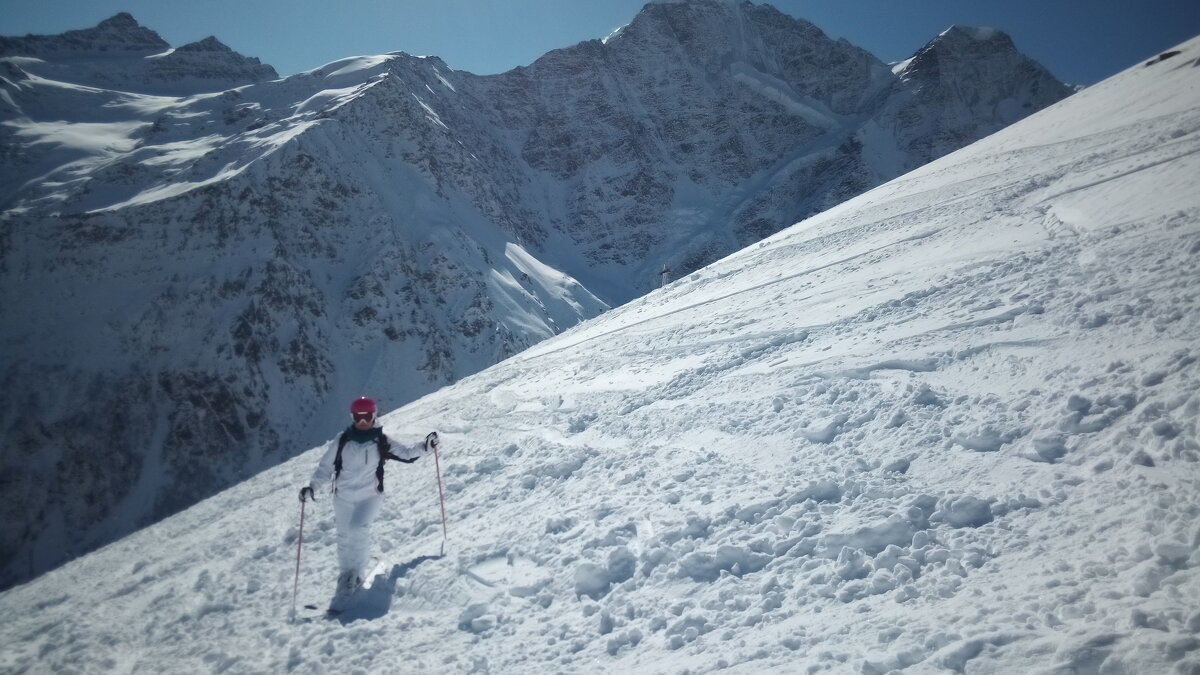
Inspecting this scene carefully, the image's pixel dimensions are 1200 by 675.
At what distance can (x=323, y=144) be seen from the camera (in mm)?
59812

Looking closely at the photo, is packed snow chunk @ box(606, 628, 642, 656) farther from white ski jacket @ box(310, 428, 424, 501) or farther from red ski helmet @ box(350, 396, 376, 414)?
red ski helmet @ box(350, 396, 376, 414)

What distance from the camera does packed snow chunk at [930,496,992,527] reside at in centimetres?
456

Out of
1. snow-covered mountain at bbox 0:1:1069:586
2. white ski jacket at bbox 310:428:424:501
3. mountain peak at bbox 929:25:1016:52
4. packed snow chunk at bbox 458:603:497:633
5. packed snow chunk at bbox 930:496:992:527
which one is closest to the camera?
packed snow chunk at bbox 930:496:992:527

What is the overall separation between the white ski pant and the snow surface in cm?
42

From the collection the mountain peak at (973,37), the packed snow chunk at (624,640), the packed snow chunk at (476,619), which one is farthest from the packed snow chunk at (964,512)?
the mountain peak at (973,37)

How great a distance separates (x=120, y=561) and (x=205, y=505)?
2545 millimetres

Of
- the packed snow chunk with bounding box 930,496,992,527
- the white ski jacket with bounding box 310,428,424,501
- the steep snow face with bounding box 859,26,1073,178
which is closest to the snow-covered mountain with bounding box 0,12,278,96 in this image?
the steep snow face with bounding box 859,26,1073,178

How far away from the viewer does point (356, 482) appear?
6762 mm

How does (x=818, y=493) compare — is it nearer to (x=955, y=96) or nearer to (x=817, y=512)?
(x=817, y=512)

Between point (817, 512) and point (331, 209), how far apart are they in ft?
199

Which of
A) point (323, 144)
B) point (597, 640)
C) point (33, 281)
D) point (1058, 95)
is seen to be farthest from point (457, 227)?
point (1058, 95)

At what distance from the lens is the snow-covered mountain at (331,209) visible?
4466 cm

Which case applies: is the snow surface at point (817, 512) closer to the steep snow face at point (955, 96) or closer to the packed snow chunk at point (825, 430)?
the packed snow chunk at point (825, 430)

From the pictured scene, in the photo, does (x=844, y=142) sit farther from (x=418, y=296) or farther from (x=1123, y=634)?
(x=1123, y=634)
